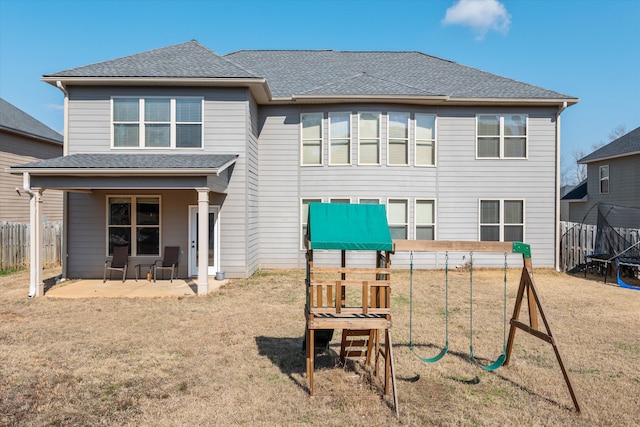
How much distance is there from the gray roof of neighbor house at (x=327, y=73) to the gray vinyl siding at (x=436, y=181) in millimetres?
621

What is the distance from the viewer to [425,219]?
13.7 m

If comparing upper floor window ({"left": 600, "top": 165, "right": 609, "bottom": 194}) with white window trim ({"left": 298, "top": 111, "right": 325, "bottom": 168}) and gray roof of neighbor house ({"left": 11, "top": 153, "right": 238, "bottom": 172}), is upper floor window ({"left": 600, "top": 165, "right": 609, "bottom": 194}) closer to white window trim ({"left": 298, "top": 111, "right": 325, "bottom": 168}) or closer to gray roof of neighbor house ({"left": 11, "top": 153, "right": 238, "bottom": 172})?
white window trim ({"left": 298, "top": 111, "right": 325, "bottom": 168})

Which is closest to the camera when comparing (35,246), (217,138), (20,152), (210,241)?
(35,246)

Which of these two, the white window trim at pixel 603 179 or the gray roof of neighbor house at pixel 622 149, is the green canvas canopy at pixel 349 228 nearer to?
the gray roof of neighbor house at pixel 622 149

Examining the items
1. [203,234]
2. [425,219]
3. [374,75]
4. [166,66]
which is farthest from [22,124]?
[425,219]

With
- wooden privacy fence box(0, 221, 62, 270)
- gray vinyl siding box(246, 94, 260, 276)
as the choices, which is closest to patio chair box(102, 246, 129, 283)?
gray vinyl siding box(246, 94, 260, 276)

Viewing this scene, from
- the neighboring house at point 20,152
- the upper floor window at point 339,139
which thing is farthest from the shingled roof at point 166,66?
the neighboring house at point 20,152

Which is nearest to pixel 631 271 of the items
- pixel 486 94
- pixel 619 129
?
pixel 486 94

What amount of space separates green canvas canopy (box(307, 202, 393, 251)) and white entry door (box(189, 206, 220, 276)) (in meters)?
7.46

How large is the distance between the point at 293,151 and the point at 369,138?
8.44 ft

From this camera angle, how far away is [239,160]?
11.8 m

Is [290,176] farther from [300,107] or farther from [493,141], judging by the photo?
[493,141]

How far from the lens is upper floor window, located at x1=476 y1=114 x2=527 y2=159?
1382 centimetres

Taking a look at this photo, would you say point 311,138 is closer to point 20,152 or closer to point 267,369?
point 267,369
